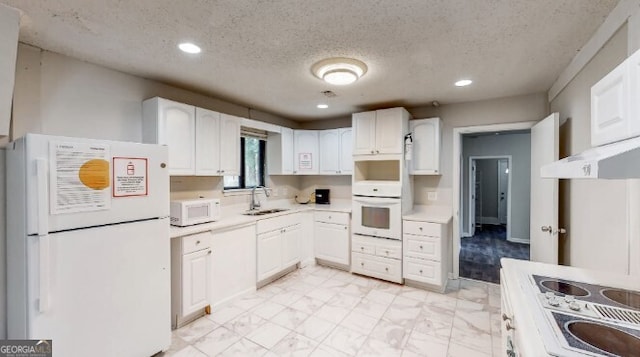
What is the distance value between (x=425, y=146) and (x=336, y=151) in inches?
51.9

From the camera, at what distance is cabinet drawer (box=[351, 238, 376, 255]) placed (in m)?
Answer: 3.50

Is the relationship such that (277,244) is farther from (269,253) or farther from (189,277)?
(189,277)

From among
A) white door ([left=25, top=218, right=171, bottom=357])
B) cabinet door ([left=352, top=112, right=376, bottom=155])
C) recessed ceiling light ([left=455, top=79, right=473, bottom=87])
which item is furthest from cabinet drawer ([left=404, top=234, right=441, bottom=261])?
white door ([left=25, top=218, right=171, bottom=357])

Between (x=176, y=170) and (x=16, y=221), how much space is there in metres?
1.15

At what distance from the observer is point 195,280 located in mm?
2469

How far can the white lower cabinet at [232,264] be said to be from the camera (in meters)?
2.69

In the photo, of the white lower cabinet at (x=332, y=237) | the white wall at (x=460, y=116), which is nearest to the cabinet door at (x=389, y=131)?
the white wall at (x=460, y=116)

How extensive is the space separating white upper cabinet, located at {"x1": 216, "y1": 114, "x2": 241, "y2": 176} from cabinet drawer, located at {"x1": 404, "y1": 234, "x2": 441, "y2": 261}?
2.31 m

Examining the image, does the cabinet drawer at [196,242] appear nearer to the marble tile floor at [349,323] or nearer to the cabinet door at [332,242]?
the marble tile floor at [349,323]

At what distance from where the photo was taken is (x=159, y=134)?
2490 millimetres

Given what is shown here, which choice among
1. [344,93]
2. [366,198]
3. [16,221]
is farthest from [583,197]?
[16,221]

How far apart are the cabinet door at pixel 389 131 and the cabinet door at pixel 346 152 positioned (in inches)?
24.2

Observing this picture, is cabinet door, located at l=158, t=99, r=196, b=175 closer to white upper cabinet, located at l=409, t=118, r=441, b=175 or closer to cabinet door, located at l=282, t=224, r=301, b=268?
cabinet door, located at l=282, t=224, r=301, b=268

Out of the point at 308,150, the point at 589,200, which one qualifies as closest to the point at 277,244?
the point at 308,150
